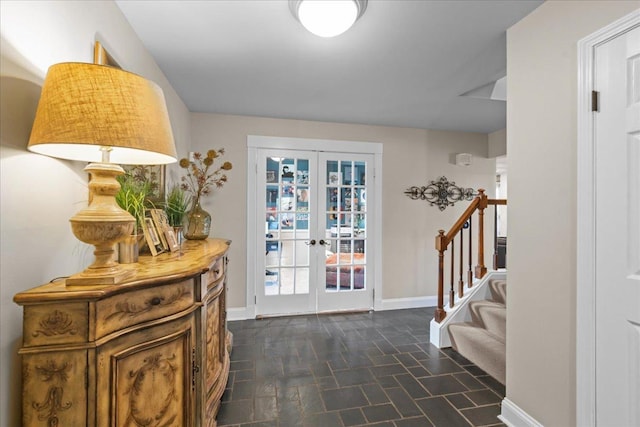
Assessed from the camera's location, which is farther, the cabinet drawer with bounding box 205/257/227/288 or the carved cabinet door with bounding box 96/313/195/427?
the cabinet drawer with bounding box 205/257/227/288

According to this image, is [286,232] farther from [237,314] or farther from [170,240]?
[170,240]

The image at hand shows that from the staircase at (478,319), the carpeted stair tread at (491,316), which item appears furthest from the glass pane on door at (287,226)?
the carpeted stair tread at (491,316)

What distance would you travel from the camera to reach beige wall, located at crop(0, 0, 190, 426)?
0.95 meters

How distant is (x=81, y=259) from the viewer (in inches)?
53.7

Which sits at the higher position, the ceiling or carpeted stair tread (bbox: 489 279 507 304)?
the ceiling

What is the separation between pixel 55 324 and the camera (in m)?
0.91

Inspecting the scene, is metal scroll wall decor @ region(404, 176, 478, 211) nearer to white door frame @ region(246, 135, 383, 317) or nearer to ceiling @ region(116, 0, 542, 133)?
white door frame @ region(246, 135, 383, 317)

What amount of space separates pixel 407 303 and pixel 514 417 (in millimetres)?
2295

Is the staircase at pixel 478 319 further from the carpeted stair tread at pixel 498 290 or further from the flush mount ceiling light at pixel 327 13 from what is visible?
the flush mount ceiling light at pixel 327 13

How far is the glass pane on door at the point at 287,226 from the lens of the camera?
3801 millimetres

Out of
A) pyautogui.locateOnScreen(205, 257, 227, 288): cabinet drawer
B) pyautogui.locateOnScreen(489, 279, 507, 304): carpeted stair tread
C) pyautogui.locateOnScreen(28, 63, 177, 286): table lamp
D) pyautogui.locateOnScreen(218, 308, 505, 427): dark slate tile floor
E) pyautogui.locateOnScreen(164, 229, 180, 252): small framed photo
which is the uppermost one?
pyautogui.locateOnScreen(28, 63, 177, 286): table lamp

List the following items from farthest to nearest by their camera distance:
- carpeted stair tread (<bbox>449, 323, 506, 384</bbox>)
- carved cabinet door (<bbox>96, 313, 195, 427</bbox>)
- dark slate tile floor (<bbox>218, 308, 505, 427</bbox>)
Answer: carpeted stair tread (<bbox>449, 323, 506, 384</bbox>) → dark slate tile floor (<bbox>218, 308, 505, 427</bbox>) → carved cabinet door (<bbox>96, 313, 195, 427</bbox>)

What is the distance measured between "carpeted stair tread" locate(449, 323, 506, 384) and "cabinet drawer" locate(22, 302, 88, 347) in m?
2.68

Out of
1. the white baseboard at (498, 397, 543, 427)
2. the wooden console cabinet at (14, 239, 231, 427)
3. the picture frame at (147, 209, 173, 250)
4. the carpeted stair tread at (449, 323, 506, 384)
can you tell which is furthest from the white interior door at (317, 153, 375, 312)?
the wooden console cabinet at (14, 239, 231, 427)
